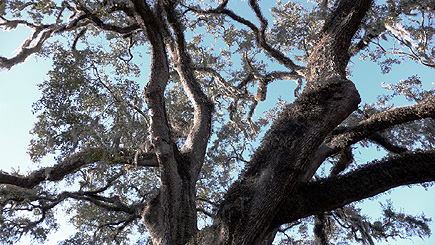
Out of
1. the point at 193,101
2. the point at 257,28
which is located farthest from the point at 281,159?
the point at 257,28

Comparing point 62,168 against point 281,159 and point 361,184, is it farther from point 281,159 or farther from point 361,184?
point 361,184

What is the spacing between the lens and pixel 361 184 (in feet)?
12.5

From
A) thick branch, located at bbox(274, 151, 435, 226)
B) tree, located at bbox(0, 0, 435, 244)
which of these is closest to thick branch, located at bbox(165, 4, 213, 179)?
tree, located at bbox(0, 0, 435, 244)

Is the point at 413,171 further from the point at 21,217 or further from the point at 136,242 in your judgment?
the point at 21,217

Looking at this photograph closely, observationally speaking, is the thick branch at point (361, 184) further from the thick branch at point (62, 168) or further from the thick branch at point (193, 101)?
the thick branch at point (62, 168)

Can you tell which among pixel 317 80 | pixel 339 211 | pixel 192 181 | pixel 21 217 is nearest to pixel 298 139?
pixel 317 80

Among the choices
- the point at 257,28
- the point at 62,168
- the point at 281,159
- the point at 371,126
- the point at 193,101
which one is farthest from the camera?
the point at 257,28

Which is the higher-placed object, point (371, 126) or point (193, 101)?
point (193, 101)

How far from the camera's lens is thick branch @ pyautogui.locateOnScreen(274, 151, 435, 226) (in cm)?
370

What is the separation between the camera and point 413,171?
147 inches

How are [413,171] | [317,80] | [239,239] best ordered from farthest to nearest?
[317,80], [413,171], [239,239]

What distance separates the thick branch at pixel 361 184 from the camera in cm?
370

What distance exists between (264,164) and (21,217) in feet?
25.1

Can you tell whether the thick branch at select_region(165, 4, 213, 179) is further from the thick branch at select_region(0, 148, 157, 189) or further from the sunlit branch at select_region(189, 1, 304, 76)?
the sunlit branch at select_region(189, 1, 304, 76)
